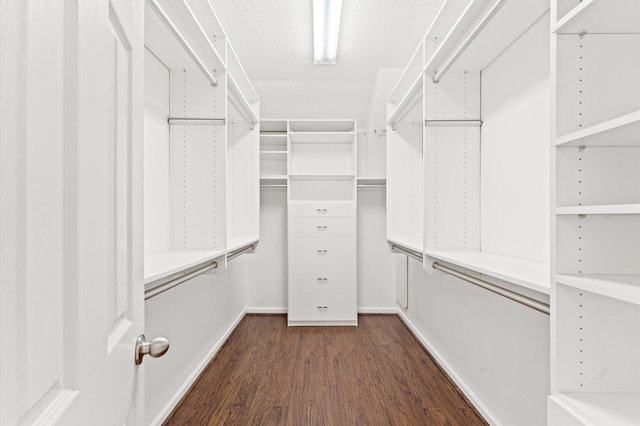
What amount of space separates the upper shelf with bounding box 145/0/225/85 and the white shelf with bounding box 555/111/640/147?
53.5 inches

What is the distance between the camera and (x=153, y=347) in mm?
638

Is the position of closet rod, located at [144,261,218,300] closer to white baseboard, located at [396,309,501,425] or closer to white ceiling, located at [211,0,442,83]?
white baseboard, located at [396,309,501,425]

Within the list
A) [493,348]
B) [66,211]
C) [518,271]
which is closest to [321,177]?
[493,348]

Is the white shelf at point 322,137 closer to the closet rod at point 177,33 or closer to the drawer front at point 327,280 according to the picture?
the drawer front at point 327,280

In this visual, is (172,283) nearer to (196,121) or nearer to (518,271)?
(196,121)

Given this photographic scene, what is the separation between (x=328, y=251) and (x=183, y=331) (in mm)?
1650

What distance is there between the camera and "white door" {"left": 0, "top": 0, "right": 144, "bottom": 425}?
292 millimetres

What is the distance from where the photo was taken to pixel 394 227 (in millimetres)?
3074

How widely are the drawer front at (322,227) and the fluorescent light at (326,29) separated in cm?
144

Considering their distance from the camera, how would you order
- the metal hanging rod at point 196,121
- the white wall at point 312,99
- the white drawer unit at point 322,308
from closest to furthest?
the metal hanging rod at point 196,121, the white drawer unit at point 322,308, the white wall at point 312,99

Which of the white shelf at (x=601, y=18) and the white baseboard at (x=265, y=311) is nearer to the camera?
the white shelf at (x=601, y=18)

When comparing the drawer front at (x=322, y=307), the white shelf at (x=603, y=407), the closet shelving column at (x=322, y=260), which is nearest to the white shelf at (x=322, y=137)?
the closet shelving column at (x=322, y=260)

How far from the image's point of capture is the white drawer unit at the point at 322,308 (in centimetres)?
339

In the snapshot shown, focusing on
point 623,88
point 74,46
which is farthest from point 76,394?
point 623,88
